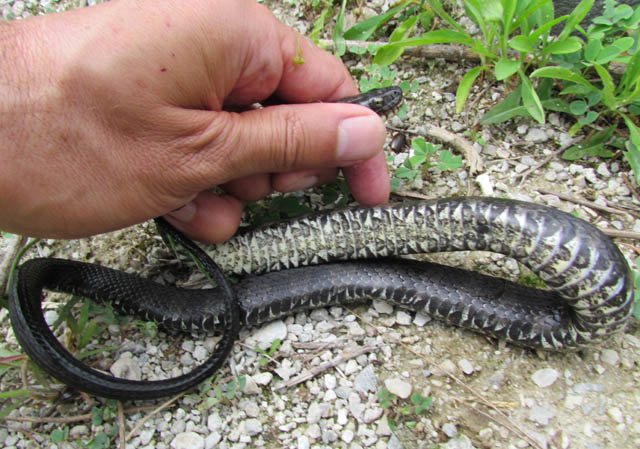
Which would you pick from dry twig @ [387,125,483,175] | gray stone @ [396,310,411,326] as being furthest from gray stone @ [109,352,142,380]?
dry twig @ [387,125,483,175]

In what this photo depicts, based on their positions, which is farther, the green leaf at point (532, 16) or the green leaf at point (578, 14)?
the green leaf at point (532, 16)

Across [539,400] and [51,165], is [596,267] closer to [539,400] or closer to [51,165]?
[539,400]

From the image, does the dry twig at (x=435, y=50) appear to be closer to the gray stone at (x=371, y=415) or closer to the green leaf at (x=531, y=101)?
the green leaf at (x=531, y=101)

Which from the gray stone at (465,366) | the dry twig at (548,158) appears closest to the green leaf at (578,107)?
the dry twig at (548,158)

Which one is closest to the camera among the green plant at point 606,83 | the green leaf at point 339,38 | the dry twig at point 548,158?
the green plant at point 606,83

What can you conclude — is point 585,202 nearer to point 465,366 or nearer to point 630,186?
point 630,186

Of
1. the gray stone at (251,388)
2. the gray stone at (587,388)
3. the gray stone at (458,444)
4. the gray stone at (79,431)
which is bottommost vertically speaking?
the gray stone at (79,431)

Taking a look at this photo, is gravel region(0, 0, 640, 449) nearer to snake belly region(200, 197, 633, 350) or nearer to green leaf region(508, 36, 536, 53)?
snake belly region(200, 197, 633, 350)
